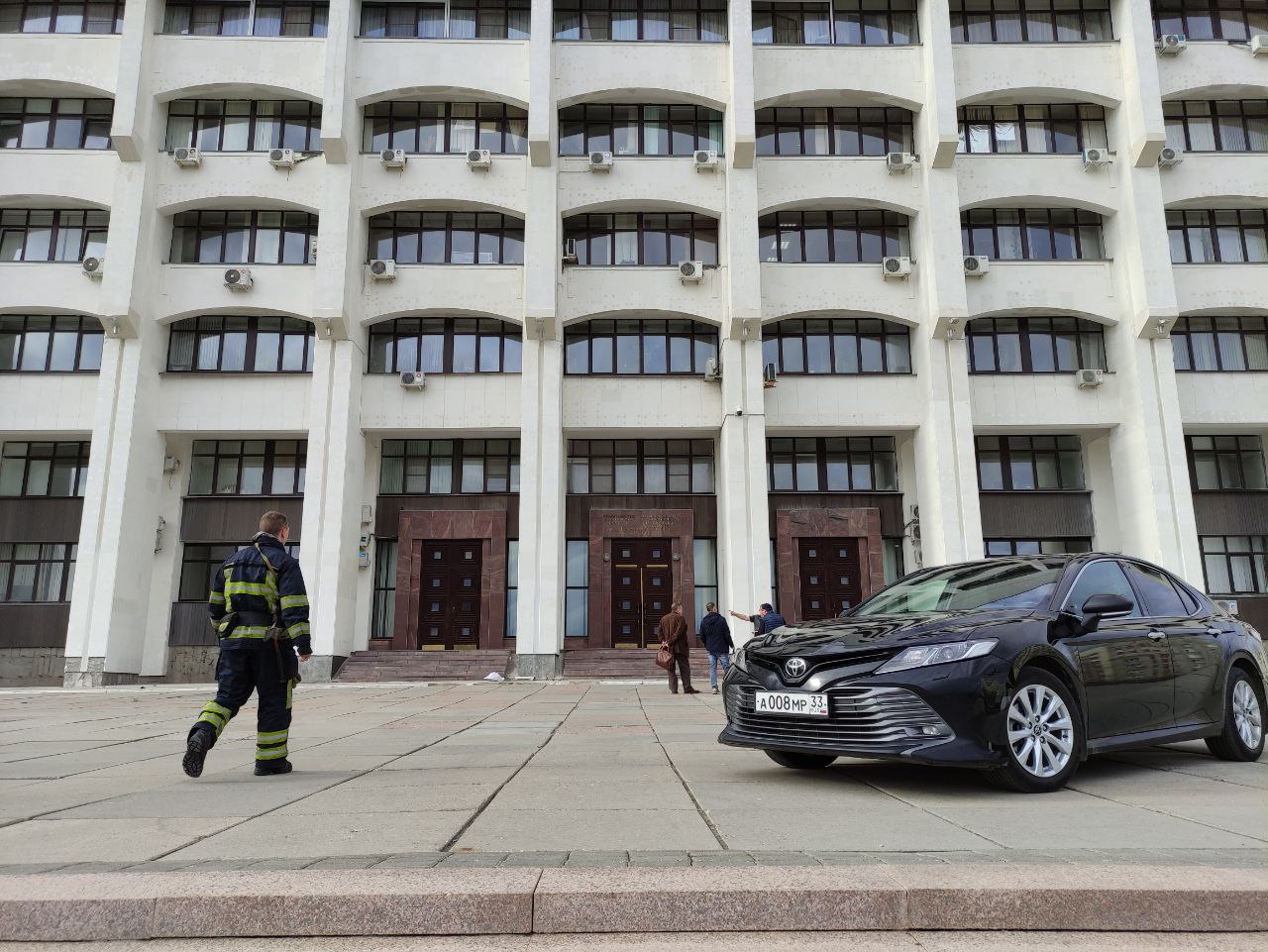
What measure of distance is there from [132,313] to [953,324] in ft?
69.0

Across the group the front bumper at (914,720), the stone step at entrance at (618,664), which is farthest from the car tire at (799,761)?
the stone step at entrance at (618,664)

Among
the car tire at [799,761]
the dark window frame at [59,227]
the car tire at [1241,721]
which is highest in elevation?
the dark window frame at [59,227]

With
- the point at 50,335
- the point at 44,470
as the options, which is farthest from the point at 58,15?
the point at 44,470

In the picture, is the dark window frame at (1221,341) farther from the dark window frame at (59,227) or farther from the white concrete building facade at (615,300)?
the dark window frame at (59,227)

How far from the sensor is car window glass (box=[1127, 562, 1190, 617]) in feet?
22.3

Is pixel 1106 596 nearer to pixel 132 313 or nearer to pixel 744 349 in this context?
→ pixel 744 349

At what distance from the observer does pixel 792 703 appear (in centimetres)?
563

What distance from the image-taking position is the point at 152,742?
30.2 ft

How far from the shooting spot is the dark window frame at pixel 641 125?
2630 cm

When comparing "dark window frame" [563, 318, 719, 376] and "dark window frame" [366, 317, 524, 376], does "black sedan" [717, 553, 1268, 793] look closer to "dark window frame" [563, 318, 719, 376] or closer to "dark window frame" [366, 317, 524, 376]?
"dark window frame" [563, 318, 719, 376]

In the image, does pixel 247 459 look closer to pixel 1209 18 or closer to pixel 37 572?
pixel 37 572

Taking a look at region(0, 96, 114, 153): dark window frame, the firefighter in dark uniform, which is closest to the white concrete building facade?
region(0, 96, 114, 153): dark window frame

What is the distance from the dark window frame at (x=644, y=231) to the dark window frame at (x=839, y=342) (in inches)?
112

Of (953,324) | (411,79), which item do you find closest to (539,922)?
(953,324)
